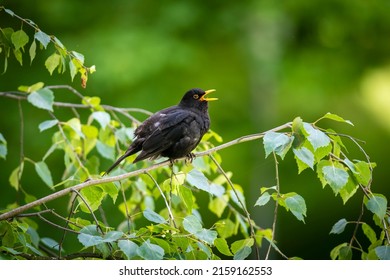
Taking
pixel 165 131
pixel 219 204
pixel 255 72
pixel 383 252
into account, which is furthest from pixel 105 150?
pixel 255 72

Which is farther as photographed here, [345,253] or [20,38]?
[345,253]

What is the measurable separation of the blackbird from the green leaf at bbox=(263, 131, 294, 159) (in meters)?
0.76

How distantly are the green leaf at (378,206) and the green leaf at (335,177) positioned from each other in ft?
0.32

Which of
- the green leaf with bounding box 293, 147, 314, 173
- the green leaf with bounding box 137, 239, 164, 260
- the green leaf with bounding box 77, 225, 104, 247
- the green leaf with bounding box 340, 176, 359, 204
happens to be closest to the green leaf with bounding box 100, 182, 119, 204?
the green leaf with bounding box 77, 225, 104, 247

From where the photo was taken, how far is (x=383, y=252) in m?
1.57

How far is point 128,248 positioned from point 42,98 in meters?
0.73

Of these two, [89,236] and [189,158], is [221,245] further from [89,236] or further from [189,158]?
[189,158]

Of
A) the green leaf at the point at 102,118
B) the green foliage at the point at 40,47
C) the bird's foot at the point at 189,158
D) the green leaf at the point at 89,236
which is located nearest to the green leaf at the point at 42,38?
the green foliage at the point at 40,47

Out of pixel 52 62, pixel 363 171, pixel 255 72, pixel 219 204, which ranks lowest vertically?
pixel 255 72

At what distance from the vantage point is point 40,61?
12.5 feet

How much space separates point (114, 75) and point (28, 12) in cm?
113

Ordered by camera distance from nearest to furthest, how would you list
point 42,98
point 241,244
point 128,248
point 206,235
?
1. point 128,248
2. point 206,235
3. point 241,244
4. point 42,98

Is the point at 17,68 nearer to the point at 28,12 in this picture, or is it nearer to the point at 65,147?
the point at 28,12
